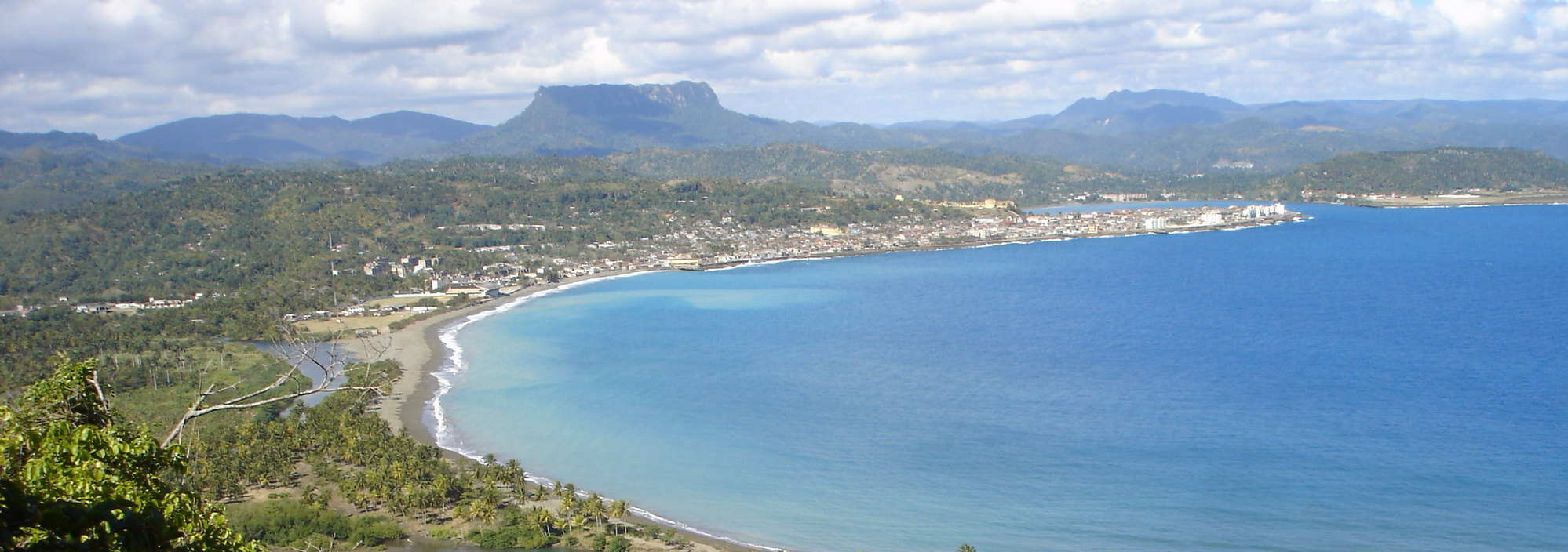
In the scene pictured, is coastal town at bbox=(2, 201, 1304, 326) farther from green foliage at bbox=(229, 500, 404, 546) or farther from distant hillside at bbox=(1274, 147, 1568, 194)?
distant hillside at bbox=(1274, 147, 1568, 194)

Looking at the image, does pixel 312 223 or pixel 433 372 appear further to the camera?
pixel 312 223

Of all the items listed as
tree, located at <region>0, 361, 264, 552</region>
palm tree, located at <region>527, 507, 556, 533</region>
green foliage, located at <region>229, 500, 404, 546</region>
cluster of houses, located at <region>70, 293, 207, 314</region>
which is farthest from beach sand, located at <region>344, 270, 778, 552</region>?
cluster of houses, located at <region>70, 293, 207, 314</region>

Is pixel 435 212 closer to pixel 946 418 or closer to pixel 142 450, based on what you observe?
pixel 946 418

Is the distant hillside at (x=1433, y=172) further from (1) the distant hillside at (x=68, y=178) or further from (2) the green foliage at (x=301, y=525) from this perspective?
(1) the distant hillside at (x=68, y=178)

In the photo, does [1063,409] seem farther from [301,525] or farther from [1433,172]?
[1433,172]

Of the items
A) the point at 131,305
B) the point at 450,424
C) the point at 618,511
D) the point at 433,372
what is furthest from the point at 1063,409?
the point at 131,305

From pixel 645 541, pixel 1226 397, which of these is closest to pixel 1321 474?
pixel 1226 397

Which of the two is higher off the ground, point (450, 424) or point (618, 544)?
point (618, 544)
